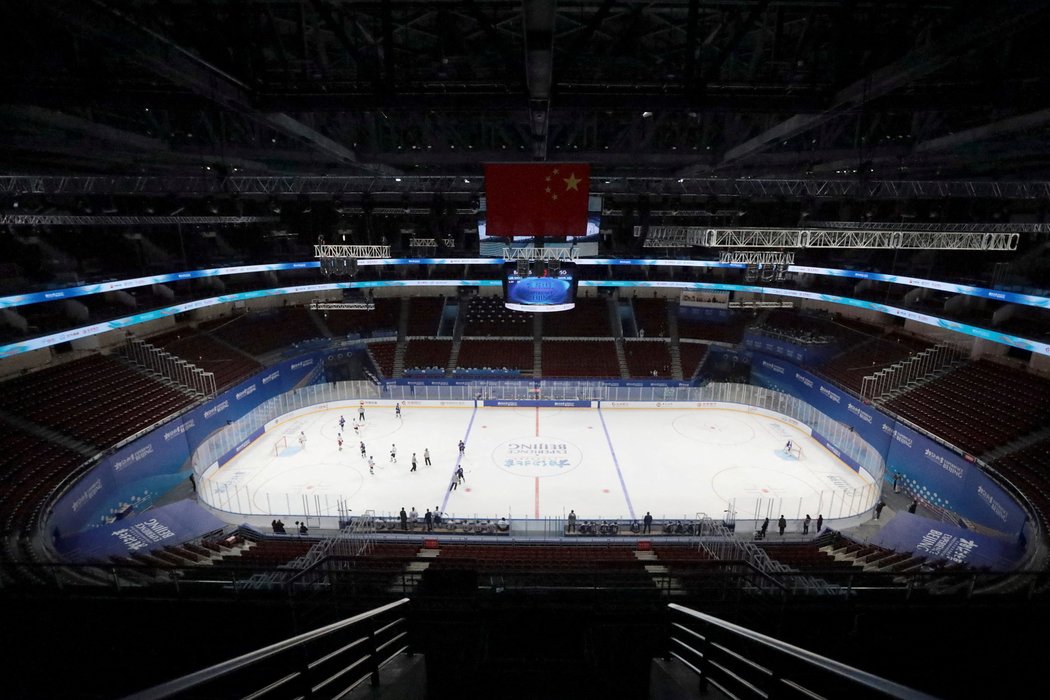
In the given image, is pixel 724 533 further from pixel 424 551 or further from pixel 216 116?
pixel 216 116

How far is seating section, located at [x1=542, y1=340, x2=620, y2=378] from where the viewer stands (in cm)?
2884

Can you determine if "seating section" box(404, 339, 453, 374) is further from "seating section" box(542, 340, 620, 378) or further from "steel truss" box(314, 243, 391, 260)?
"steel truss" box(314, 243, 391, 260)

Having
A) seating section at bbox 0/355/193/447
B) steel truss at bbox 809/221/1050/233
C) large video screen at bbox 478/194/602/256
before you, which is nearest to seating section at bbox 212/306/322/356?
seating section at bbox 0/355/193/447

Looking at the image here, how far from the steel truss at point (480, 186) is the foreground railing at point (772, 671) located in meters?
13.5

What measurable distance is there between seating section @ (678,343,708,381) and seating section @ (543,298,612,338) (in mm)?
4718

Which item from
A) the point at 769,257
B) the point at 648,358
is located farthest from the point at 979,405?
the point at 648,358

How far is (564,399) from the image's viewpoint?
88.6ft

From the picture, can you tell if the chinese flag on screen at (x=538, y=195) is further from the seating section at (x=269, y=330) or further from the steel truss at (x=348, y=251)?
the seating section at (x=269, y=330)

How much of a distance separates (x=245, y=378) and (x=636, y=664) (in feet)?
80.6

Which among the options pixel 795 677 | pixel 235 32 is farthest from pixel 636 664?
pixel 235 32

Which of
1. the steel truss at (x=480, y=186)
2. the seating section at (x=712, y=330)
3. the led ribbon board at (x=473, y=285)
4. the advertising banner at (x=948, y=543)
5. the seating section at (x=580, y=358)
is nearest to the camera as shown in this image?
the advertising banner at (x=948, y=543)

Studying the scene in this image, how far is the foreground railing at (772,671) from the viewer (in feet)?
4.61

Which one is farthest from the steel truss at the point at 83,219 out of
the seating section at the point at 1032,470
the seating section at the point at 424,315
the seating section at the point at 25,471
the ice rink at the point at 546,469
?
the seating section at the point at 1032,470

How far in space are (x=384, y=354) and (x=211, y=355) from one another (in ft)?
29.5
